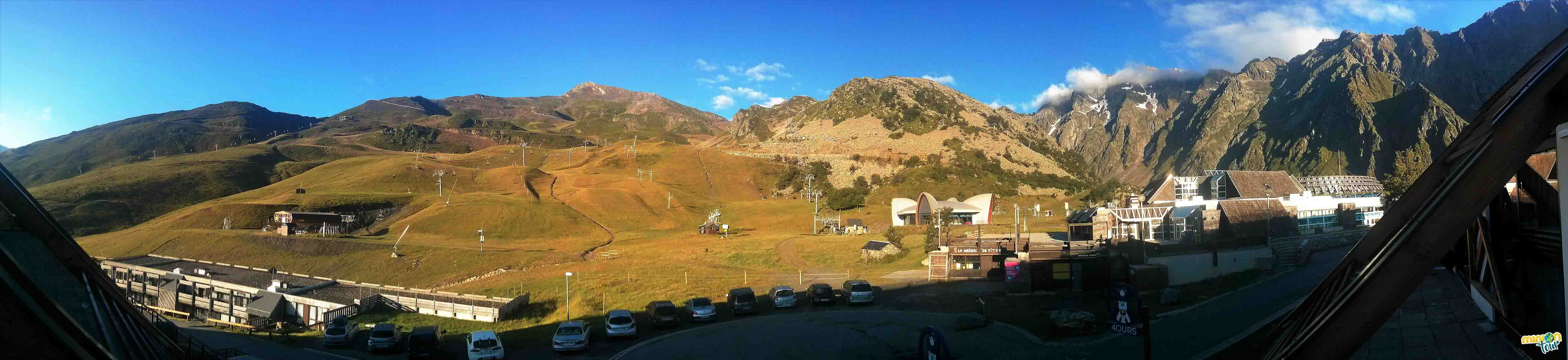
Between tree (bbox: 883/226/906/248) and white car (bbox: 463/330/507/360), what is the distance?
102 ft

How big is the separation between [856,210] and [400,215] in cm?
5738

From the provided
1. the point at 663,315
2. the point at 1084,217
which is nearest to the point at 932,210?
the point at 1084,217

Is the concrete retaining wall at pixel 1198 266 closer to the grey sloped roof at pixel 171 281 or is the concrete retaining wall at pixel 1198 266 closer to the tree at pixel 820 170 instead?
the grey sloped roof at pixel 171 281

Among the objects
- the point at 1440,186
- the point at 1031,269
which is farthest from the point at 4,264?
the point at 1031,269

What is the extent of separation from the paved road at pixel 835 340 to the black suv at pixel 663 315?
0.96 metres

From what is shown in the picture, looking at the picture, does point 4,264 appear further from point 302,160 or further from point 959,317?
point 302,160

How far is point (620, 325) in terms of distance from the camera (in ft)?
69.5

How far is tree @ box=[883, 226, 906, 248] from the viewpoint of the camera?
45.8 m

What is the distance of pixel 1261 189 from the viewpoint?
38031 millimetres

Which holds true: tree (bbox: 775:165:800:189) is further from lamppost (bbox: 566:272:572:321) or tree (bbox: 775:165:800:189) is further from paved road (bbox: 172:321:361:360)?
paved road (bbox: 172:321:361:360)

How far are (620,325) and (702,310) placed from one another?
3782 millimetres

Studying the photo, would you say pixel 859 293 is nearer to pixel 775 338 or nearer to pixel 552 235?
pixel 775 338

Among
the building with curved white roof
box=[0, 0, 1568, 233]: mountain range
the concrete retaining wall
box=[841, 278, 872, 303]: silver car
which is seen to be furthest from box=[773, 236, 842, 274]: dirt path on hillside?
box=[0, 0, 1568, 233]: mountain range

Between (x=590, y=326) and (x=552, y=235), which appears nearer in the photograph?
(x=590, y=326)
